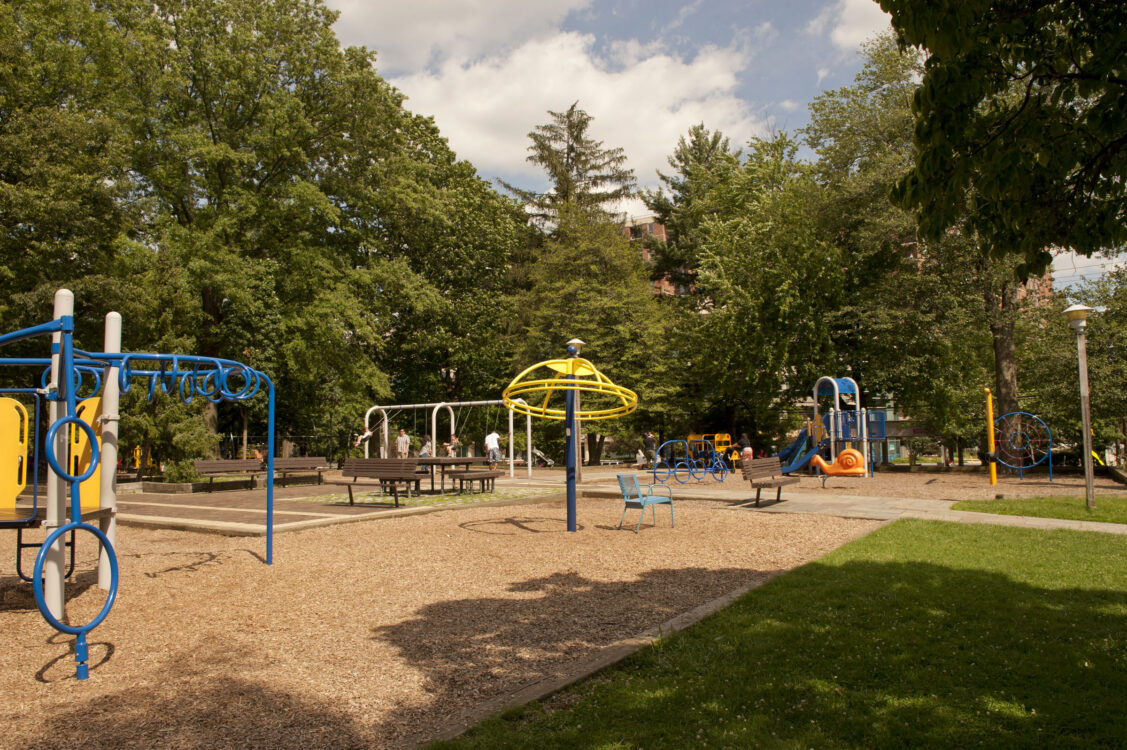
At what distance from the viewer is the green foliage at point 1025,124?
14.5 ft

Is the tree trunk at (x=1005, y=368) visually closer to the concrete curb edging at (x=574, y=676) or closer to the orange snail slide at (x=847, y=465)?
the orange snail slide at (x=847, y=465)

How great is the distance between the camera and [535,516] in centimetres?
1298

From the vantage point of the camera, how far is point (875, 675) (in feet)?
14.4

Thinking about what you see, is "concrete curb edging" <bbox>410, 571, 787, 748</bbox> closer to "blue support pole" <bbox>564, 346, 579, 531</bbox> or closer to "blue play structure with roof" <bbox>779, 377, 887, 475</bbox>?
"blue support pole" <bbox>564, 346, 579, 531</bbox>

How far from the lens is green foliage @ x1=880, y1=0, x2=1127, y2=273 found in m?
4.43

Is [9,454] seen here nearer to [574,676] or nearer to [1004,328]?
[574,676]

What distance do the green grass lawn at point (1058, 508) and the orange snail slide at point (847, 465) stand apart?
299 inches

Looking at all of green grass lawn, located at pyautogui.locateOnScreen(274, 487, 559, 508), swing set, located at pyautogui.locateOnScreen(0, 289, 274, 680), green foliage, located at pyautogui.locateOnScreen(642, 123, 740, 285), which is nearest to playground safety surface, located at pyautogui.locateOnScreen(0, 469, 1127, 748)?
swing set, located at pyautogui.locateOnScreen(0, 289, 274, 680)

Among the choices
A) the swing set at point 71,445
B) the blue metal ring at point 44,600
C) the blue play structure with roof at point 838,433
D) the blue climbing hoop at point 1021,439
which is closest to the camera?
the blue metal ring at point 44,600

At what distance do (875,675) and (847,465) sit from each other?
60.4ft

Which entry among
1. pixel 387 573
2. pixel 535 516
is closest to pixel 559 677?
pixel 387 573

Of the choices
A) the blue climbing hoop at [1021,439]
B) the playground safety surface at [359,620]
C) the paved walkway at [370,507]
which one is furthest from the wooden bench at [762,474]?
the blue climbing hoop at [1021,439]

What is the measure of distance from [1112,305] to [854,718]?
23.2 metres

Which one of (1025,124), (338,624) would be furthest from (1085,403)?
(338,624)
